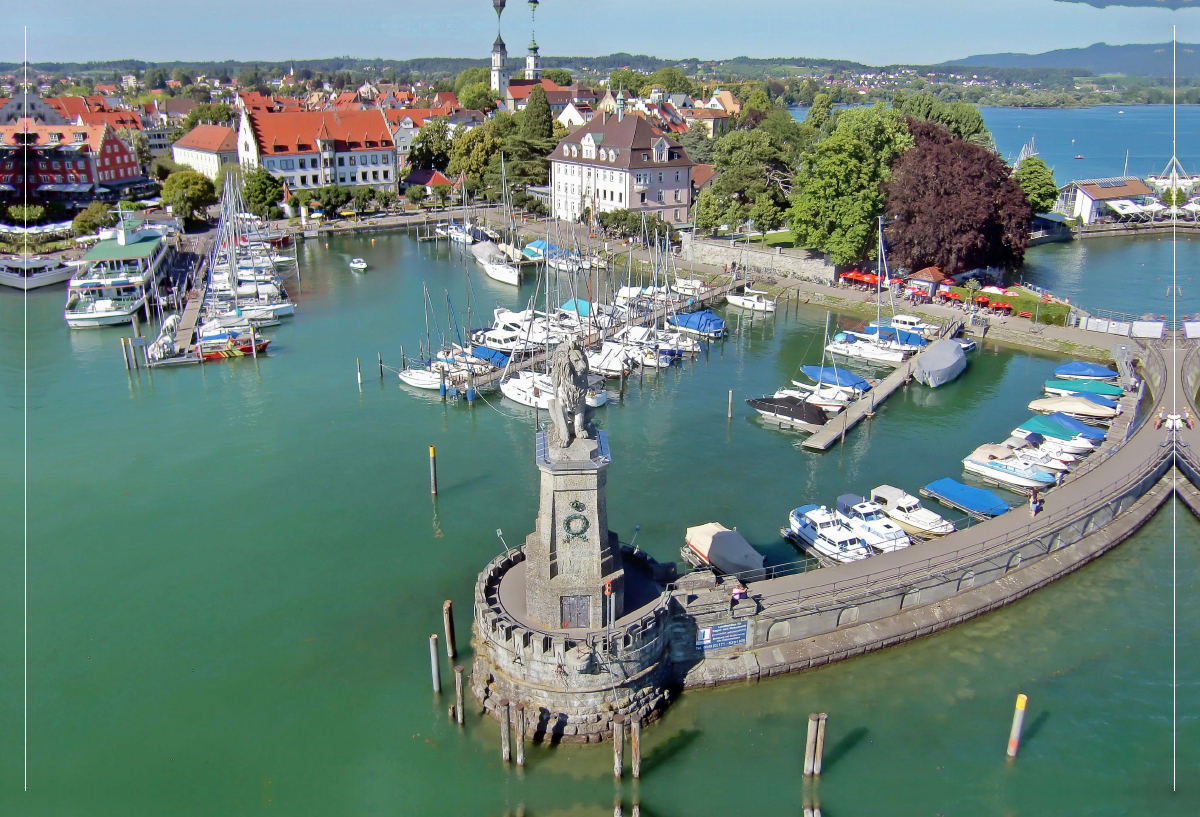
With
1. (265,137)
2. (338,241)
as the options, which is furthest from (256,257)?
(265,137)

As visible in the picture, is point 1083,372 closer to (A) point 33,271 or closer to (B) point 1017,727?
(B) point 1017,727

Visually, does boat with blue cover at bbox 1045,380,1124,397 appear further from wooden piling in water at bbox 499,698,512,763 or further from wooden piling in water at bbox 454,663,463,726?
wooden piling in water at bbox 499,698,512,763

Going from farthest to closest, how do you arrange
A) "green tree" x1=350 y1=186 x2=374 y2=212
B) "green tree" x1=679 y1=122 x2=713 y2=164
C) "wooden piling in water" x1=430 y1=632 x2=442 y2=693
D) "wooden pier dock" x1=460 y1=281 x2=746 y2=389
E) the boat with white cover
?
"green tree" x1=679 y1=122 x2=713 y2=164 → "green tree" x1=350 y1=186 x2=374 y2=212 → "wooden pier dock" x1=460 y1=281 x2=746 y2=389 → the boat with white cover → "wooden piling in water" x1=430 y1=632 x2=442 y2=693

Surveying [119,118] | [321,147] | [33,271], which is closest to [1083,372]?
[33,271]

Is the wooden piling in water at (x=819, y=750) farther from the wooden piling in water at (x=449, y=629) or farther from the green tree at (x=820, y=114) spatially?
the green tree at (x=820, y=114)

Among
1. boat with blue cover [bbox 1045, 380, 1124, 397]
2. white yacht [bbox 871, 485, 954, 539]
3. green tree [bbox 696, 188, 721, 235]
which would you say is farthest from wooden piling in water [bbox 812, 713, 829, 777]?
green tree [bbox 696, 188, 721, 235]

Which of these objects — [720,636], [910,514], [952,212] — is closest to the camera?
[720,636]

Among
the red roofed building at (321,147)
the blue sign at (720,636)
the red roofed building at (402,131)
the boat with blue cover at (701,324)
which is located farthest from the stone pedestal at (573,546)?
the red roofed building at (402,131)
